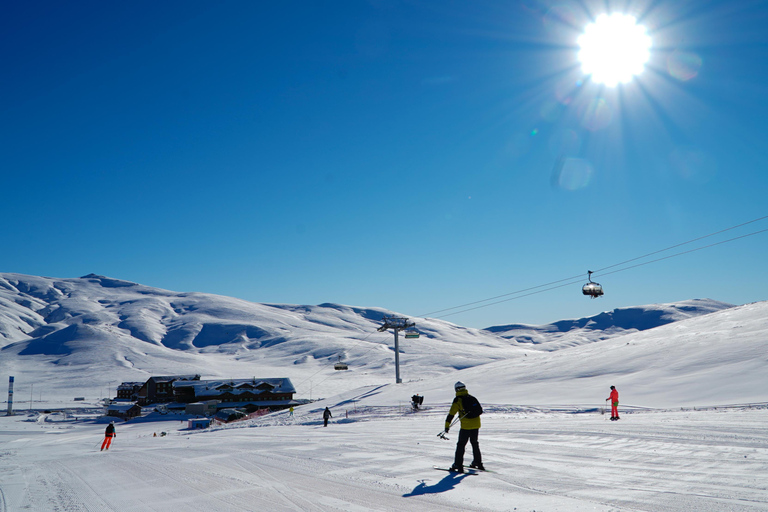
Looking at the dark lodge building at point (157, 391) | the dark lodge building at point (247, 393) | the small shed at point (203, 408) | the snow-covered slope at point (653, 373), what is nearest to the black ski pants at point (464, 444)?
the snow-covered slope at point (653, 373)

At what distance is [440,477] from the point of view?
8.19m

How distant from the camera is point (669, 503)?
19.7 feet

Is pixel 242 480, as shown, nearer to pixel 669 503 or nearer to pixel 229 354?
pixel 669 503

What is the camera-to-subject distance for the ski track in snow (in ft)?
21.3

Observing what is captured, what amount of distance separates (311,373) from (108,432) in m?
112

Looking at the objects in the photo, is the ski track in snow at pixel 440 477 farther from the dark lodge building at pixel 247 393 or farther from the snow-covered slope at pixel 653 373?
the dark lodge building at pixel 247 393

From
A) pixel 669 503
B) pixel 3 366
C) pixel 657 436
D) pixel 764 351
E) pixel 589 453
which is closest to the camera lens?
pixel 669 503

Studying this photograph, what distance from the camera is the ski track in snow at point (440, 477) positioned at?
6484mm

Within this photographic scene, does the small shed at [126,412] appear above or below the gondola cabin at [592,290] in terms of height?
below

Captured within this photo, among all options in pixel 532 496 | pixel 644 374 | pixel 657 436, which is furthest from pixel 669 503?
pixel 644 374

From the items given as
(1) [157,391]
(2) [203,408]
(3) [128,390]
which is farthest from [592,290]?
(3) [128,390]

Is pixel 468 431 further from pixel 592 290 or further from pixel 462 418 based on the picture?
pixel 592 290

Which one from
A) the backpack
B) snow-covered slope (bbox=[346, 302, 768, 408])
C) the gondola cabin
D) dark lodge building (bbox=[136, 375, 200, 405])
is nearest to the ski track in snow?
the backpack

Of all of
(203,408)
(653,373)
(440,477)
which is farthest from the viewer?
(203,408)
